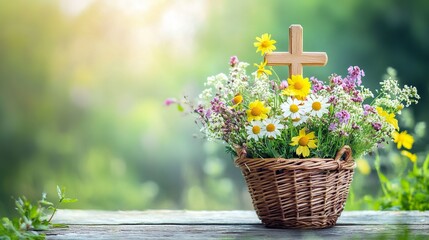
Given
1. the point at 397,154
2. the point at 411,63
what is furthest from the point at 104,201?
the point at 411,63

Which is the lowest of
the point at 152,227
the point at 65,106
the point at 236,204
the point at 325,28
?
the point at 236,204

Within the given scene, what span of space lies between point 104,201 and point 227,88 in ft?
7.84

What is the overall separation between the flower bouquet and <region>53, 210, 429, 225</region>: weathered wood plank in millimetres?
250

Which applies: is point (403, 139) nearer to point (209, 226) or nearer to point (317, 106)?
point (317, 106)

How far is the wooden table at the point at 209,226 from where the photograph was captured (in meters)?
2.02

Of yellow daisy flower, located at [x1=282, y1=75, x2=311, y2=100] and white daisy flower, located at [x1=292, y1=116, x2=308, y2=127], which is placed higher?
yellow daisy flower, located at [x1=282, y1=75, x2=311, y2=100]

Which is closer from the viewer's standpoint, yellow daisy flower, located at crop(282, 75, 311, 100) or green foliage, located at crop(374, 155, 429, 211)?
yellow daisy flower, located at crop(282, 75, 311, 100)

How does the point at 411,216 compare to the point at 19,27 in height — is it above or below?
below

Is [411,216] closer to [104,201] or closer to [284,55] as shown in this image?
[284,55]

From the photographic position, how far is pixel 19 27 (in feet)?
15.4

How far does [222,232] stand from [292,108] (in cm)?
41

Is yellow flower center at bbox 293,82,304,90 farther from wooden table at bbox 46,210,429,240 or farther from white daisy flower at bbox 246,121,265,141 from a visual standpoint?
wooden table at bbox 46,210,429,240

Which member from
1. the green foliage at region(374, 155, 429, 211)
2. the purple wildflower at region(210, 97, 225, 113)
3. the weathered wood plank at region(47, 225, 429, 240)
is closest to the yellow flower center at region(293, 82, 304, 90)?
the purple wildflower at region(210, 97, 225, 113)

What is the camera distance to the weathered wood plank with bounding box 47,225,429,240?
200cm
